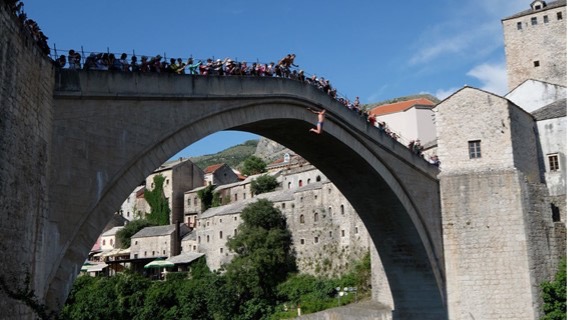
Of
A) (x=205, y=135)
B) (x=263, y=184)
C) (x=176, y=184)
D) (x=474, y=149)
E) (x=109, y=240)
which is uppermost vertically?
(x=176, y=184)

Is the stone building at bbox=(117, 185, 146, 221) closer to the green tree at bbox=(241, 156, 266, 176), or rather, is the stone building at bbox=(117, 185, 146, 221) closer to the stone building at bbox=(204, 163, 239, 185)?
the stone building at bbox=(204, 163, 239, 185)

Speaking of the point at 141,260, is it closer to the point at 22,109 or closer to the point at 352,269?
the point at 352,269

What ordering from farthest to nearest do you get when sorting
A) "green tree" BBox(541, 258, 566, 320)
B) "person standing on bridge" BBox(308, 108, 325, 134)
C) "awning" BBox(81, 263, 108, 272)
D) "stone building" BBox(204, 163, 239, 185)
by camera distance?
"stone building" BBox(204, 163, 239, 185) < "awning" BBox(81, 263, 108, 272) < "green tree" BBox(541, 258, 566, 320) < "person standing on bridge" BBox(308, 108, 325, 134)

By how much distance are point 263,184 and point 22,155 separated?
5163cm

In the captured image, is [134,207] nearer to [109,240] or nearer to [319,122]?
[109,240]

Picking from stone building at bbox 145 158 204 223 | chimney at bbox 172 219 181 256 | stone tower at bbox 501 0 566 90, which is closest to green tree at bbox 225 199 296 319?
chimney at bbox 172 219 181 256

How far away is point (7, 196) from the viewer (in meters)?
9.79

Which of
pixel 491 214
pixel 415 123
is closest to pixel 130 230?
pixel 415 123

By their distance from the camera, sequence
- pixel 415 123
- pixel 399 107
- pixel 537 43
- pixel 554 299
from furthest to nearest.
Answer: pixel 399 107 < pixel 415 123 < pixel 537 43 < pixel 554 299

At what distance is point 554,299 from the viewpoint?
22922 mm

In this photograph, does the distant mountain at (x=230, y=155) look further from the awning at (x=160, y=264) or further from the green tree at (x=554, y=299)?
the green tree at (x=554, y=299)

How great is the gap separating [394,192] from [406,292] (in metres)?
5.35

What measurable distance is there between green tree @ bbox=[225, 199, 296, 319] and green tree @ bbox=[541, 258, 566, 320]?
23.2 m

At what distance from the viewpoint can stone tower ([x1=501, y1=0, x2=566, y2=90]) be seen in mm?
42094
